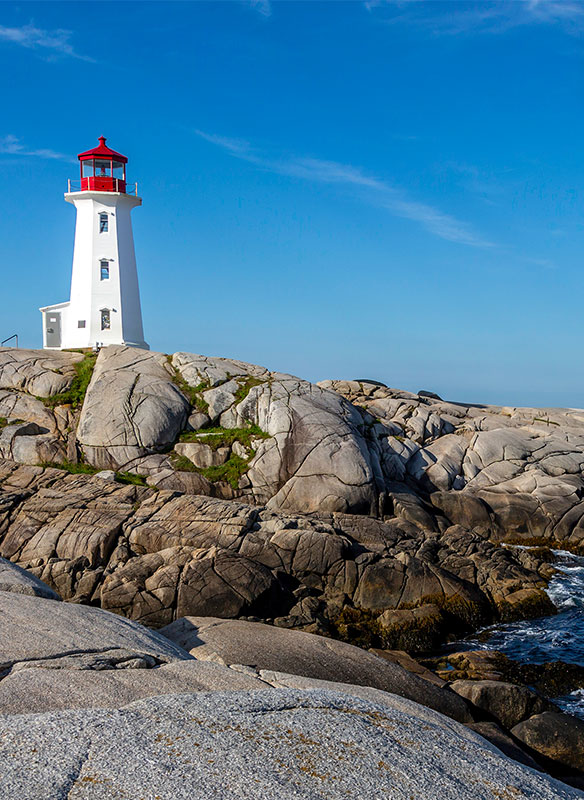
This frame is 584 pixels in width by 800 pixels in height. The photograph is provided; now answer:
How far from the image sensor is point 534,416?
43875 mm

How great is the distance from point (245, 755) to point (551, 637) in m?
16.6

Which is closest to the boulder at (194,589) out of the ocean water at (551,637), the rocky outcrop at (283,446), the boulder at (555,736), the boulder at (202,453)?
the ocean water at (551,637)

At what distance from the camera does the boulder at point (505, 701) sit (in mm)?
14930

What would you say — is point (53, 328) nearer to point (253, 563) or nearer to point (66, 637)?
point (253, 563)

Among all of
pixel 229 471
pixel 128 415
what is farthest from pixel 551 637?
pixel 128 415

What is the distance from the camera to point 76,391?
34.9 m

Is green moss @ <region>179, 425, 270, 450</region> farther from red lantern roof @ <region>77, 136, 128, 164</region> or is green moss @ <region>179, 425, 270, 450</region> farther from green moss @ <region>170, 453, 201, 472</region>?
red lantern roof @ <region>77, 136, 128, 164</region>

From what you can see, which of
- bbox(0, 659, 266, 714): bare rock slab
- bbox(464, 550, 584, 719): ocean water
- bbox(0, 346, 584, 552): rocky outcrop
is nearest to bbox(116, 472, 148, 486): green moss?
bbox(0, 346, 584, 552): rocky outcrop

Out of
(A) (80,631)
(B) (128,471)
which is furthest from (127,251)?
(A) (80,631)

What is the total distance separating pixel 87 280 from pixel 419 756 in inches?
1644

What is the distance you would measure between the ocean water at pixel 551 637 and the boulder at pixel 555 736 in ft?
9.58

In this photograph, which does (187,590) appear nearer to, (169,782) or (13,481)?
(13,481)

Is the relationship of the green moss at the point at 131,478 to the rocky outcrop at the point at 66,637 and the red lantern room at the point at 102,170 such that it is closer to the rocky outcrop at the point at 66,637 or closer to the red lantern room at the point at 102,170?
the rocky outcrop at the point at 66,637

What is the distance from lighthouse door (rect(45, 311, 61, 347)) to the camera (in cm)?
4662
